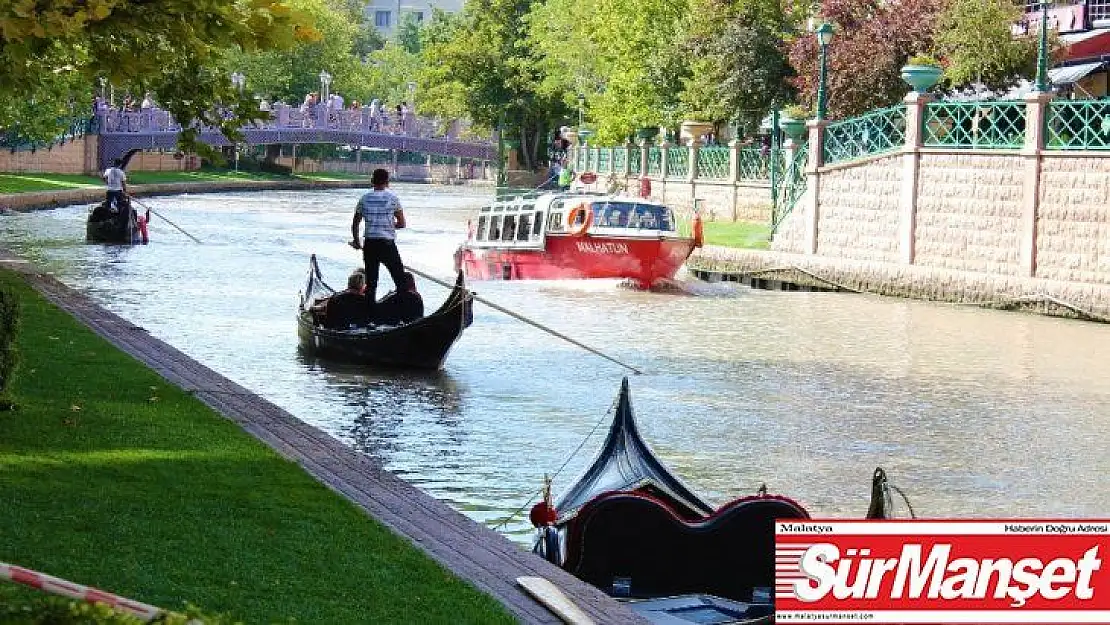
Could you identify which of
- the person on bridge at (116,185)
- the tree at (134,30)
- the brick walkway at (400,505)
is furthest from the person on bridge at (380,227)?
the person on bridge at (116,185)

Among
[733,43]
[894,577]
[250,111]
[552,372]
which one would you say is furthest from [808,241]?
[894,577]

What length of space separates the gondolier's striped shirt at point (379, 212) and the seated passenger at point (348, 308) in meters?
0.69

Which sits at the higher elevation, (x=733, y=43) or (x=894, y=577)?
(x=733, y=43)

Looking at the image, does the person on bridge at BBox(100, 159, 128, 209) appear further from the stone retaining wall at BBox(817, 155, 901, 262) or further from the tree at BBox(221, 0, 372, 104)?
the tree at BBox(221, 0, 372, 104)

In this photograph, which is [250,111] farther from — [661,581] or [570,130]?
[570,130]

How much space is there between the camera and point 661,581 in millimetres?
10977

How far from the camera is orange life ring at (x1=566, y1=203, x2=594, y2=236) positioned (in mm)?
38344

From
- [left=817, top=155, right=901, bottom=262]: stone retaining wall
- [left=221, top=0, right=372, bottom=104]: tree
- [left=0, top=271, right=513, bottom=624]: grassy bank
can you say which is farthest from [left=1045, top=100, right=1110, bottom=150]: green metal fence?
[left=221, top=0, right=372, bottom=104]: tree

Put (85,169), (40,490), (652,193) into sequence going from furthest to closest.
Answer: (85,169), (652,193), (40,490)

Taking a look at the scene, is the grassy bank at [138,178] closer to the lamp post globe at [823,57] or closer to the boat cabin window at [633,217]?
the boat cabin window at [633,217]

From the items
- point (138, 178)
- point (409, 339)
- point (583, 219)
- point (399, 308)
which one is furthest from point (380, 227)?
point (138, 178)

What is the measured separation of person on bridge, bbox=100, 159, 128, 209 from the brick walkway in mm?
23873

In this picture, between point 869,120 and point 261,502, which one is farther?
point 869,120

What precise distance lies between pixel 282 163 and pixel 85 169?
131 ft
